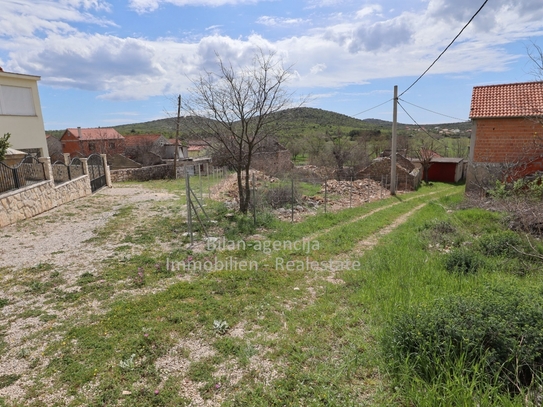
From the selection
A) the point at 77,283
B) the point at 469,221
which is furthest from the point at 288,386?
the point at 469,221

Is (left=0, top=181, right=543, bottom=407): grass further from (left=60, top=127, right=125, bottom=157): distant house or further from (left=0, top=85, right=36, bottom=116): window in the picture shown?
(left=60, top=127, right=125, bottom=157): distant house

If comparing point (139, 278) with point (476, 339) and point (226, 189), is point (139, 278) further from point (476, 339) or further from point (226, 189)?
point (226, 189)

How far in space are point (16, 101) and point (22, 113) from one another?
2.11 feet

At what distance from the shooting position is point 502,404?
2.72 m

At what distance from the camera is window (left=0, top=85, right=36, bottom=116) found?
15898mm

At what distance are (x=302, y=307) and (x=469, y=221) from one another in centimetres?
828

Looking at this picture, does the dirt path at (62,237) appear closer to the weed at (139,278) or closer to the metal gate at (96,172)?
the weed at (139,278)

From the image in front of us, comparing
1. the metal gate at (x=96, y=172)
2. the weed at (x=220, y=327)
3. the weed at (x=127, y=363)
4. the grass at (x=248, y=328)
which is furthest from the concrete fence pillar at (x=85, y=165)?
the weed at (x=127, y=363)

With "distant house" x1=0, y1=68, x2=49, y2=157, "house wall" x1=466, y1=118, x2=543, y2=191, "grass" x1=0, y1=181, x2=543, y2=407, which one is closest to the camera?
"grass" x1=0, y1=181, x2=543, y2=407

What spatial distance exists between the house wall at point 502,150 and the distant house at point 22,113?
23981 millimetres

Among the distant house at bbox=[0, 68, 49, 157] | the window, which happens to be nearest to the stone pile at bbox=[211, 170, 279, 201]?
the distant house at bbox=[0, 68, 49, 157]

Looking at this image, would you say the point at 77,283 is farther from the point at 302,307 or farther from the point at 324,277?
the point at 324,277

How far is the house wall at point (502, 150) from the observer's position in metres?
14.7

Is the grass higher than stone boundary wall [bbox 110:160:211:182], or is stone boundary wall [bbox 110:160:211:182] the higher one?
stone boundary wall [bbox 110:160:211:182]
